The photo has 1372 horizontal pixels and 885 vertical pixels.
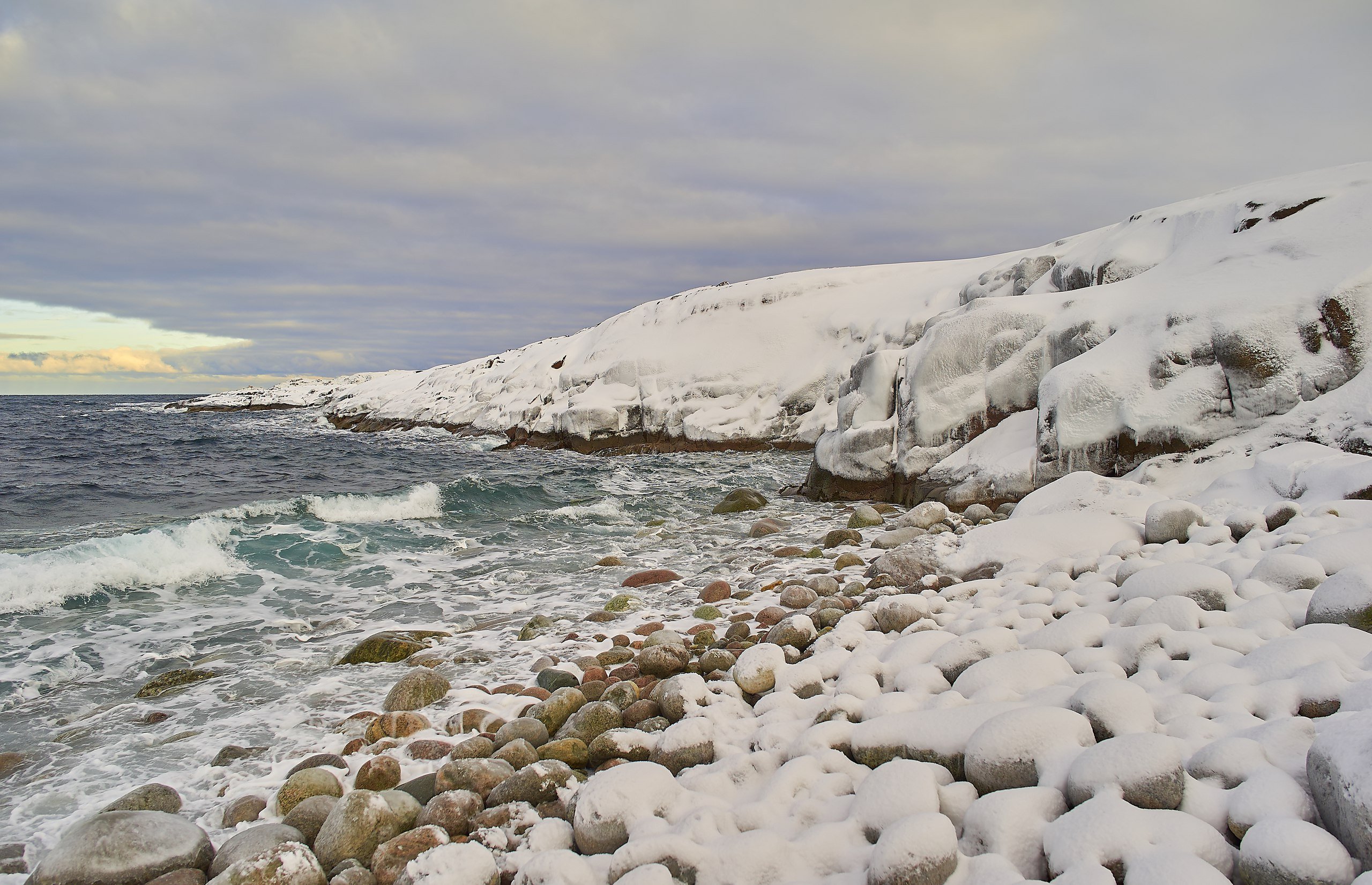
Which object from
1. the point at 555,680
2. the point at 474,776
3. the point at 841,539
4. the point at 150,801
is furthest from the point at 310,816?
the point at 841,539

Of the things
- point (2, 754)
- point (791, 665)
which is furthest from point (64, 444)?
point (791, 665)

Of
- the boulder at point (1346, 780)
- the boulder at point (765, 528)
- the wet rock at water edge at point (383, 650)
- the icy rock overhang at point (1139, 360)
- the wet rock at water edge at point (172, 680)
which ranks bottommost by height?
the wet rock at water edge at point (172, 680)

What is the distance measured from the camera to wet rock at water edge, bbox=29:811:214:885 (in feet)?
11.7

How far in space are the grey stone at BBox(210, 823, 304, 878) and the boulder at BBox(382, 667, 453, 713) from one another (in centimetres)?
165

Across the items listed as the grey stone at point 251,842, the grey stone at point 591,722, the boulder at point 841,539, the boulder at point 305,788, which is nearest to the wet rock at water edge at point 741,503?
the boulder at point 841,539

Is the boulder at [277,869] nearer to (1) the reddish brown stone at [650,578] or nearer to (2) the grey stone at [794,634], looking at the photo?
(2) the grey stone at [794,634]

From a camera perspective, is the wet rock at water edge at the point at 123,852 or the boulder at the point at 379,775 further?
the boulder at the point at 379,775

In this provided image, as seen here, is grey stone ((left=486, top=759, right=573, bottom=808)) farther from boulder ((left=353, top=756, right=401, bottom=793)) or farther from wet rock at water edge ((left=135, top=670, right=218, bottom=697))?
wet rock at water edge ((left=135, top=670, right=218, bottom=697))

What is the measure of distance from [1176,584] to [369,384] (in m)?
92.4

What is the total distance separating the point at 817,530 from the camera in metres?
12.7

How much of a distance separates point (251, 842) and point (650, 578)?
6308mm

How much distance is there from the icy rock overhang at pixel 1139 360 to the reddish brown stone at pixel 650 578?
5.69m

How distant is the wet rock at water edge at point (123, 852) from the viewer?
356cm

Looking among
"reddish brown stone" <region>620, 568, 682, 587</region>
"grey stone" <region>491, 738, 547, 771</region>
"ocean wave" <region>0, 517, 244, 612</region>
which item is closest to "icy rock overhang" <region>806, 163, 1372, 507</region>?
"reddish brown stone" <region>620, 568, 682, 587</region>
